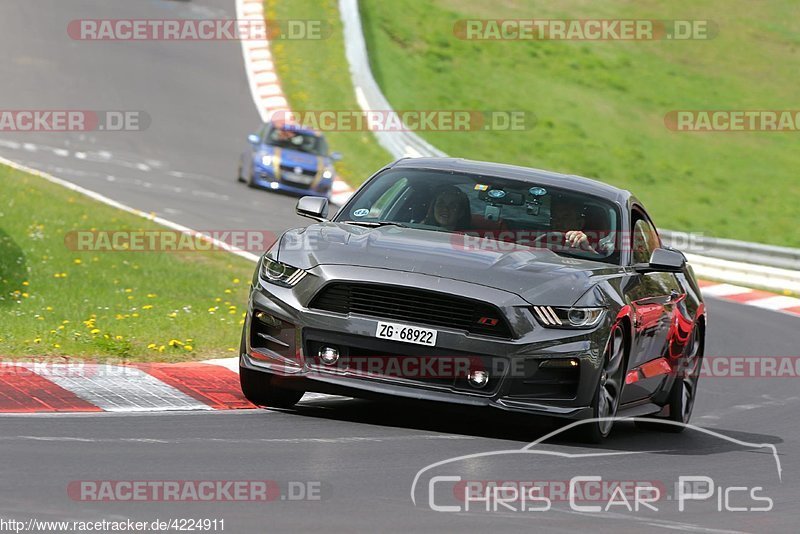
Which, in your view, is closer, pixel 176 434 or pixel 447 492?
pixel 447 492

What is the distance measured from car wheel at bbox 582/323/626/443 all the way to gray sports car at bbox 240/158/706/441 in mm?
14

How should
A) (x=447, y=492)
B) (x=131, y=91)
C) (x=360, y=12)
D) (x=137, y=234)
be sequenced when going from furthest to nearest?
(x=360, y=12) → (x=131, y=91) → (x=137, y=234) → (x=447, y=492)

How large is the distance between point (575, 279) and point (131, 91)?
24096mm

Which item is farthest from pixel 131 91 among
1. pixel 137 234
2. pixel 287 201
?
pixel 137 234

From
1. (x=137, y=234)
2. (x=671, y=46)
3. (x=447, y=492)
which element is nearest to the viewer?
(x=447, y=492)

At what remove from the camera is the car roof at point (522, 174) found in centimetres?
932

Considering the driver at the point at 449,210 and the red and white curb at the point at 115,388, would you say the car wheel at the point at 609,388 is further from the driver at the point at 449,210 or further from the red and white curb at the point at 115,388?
the red and white curb at the point at 115,388

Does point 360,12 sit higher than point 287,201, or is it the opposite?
point 360,12

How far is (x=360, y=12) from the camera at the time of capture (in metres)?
40.4

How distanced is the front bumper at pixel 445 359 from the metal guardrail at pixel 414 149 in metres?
15.9

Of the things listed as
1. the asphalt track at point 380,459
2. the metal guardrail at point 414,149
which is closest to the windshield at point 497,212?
the asphalt track at point 380,459

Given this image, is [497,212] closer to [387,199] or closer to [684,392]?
[387,199]

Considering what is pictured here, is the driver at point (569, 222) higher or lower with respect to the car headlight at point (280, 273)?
higher

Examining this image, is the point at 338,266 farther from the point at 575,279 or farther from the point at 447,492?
the point at 447,492
